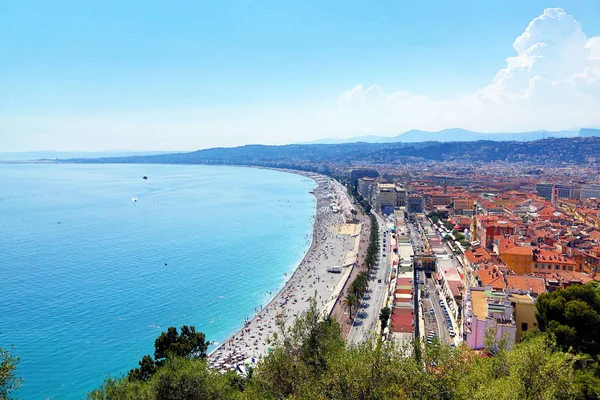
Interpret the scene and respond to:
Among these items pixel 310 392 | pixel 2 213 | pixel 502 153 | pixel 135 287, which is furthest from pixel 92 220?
pixel 502 153

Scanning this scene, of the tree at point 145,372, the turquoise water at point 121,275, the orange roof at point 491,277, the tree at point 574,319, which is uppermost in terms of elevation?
the tree at point 574,319

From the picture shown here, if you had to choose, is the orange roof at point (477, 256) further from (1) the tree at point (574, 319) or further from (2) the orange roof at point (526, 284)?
(1) the tree at point (574, 319)

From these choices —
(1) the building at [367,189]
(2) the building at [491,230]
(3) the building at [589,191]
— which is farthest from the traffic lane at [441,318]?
(3) the building at [589,191]

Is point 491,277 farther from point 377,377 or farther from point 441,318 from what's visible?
point 377,377

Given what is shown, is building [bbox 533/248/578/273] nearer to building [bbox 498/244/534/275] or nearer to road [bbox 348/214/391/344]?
building [bbox 498/244/534/275]

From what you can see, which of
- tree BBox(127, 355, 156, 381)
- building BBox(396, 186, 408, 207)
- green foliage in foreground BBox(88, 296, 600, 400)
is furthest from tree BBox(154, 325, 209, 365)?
building BBox(396, 186, 408, 207)

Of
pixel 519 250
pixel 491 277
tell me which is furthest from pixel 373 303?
pixel 519 250

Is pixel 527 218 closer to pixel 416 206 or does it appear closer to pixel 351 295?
pixel 416 206
